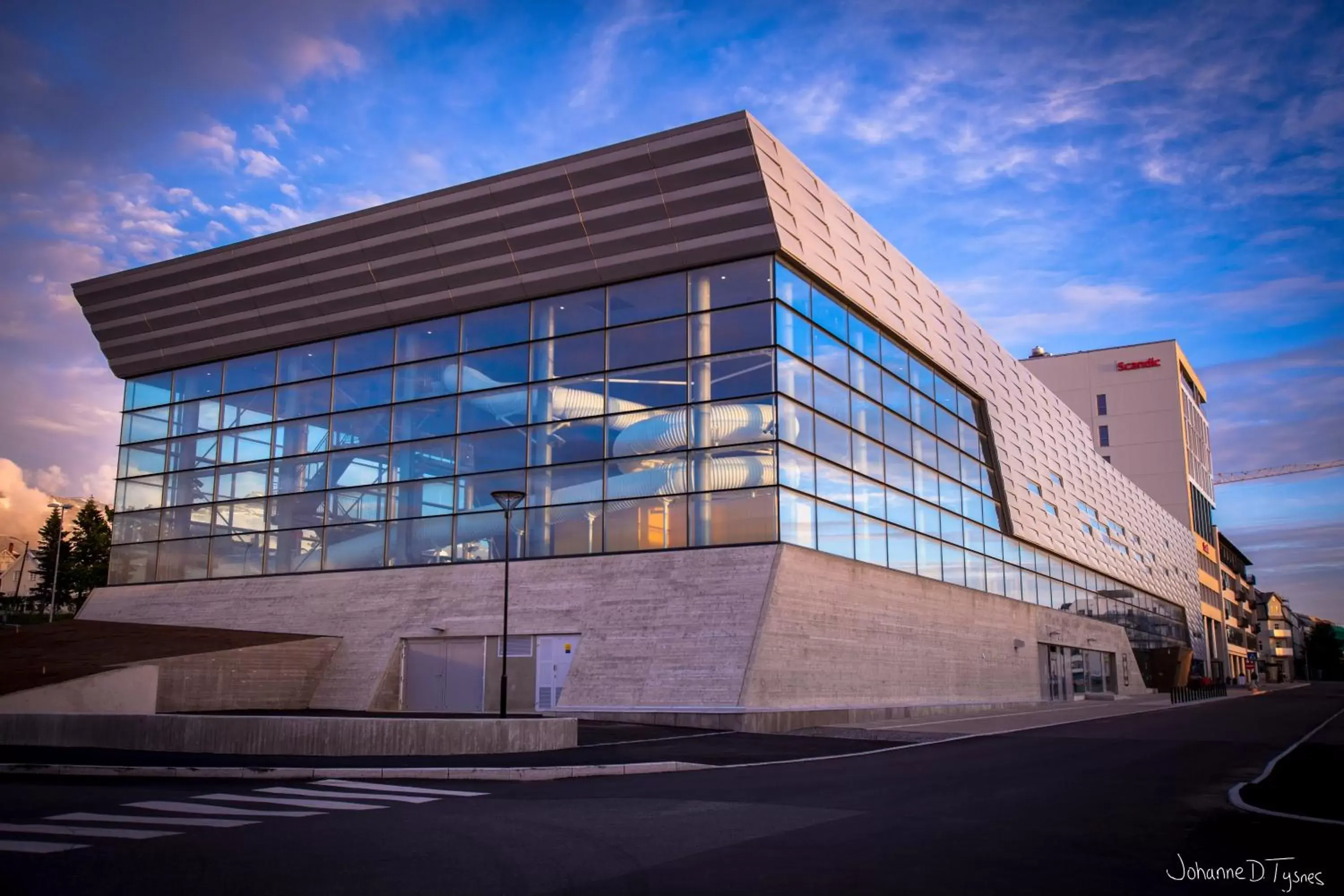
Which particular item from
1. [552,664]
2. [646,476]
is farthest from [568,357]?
[552,664]

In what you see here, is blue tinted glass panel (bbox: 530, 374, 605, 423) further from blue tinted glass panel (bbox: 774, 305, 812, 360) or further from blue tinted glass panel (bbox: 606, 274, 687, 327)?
blue tinted glass panel (bbox: 774, 305, 812, 360)

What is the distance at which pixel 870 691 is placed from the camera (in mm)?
35344

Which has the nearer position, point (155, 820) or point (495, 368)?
point (155, 820)

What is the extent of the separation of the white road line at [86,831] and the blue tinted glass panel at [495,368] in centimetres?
2672

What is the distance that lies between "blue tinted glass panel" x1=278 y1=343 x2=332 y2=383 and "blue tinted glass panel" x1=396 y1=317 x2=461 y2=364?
11.7ft

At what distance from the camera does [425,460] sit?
3847cm

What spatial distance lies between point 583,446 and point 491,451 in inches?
148

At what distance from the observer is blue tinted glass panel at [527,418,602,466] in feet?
115

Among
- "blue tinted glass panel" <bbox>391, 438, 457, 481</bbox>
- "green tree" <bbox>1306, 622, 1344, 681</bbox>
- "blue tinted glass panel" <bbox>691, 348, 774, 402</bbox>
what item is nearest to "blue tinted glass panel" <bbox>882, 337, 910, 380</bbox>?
"blue tinted glass panel" <bbox>691, 348, 774, 402</bbox>

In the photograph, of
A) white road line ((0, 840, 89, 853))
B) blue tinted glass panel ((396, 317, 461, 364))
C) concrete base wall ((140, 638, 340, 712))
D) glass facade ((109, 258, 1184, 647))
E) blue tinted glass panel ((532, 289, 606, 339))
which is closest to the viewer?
white road line ((0, 840, 89, 853))

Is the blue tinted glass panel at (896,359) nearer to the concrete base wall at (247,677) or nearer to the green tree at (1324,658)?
the concrete base wall at (247,677)

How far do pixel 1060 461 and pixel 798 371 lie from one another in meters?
31.2

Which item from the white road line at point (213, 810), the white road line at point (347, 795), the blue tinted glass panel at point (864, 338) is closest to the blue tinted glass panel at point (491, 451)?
the blue tinted glass panel at point (864, 338)

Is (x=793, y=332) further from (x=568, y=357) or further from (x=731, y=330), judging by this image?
(x=568, y=357)
